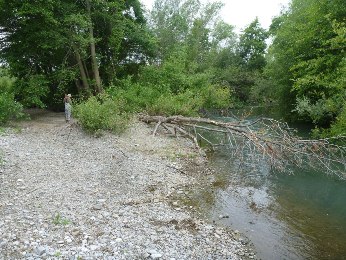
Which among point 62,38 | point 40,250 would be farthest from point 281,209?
point 62,38

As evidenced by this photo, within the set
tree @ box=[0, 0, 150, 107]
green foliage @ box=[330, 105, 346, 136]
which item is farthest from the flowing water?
tree @ box=[0, 0, 150, 107]

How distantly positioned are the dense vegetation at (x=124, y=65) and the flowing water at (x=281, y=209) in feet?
20.1

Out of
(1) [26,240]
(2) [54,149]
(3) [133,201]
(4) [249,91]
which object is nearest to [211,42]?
(4) [249,91]

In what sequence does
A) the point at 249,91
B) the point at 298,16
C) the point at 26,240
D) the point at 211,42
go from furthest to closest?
the point at 211,42, the point at 249,91, the point at 298,16, the point at 26,240

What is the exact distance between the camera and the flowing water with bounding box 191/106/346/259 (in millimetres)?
8031

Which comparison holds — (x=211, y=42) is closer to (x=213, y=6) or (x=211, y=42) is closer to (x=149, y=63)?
(x=213, y=6)

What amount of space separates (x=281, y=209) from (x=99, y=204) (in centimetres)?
586

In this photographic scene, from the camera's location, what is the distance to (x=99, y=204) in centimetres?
880

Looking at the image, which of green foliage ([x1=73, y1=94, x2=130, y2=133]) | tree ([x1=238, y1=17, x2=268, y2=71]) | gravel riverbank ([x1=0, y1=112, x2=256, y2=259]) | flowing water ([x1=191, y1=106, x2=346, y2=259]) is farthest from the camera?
tree ([x1=238, y1=17, x2=268, y2=71])

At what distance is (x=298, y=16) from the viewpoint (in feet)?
85.3

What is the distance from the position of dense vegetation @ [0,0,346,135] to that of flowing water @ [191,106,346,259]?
6.13 metres

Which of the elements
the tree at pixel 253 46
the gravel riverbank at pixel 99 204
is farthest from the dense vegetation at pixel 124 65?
the tree at pixel 253 46

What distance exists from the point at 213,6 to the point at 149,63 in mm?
20245

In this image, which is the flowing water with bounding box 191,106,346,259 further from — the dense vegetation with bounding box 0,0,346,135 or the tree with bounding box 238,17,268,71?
the tree with bounding box 238,17,268,71
